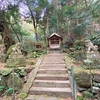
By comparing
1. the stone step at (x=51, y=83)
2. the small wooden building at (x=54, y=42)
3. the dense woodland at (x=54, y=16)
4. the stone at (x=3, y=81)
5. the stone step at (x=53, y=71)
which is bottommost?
the stone step at (x=51, y=83)

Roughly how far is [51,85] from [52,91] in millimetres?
385

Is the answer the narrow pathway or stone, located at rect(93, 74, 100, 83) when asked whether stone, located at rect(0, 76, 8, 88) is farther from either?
stone, located at rect(93, 74, 100, 83)

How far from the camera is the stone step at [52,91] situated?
3455mm

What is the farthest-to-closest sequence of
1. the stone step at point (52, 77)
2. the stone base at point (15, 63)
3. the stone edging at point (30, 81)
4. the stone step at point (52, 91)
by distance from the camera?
1. the stone base at point (15, 63)
2. the stone step at point (52, 77)
3. the stone edging at point (30, 81)
4. the stone step at point (52, 91)

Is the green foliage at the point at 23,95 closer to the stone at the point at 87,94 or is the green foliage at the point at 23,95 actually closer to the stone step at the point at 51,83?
the stone step at the point at 51,83

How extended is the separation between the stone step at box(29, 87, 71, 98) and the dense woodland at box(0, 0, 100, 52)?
22.5 feet

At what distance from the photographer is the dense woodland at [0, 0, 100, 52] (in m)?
9.89

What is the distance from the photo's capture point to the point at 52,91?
3.53m

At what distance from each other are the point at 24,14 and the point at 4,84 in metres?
9.20

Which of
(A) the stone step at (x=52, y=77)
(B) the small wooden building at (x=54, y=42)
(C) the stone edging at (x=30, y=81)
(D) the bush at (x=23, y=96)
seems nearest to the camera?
(D) the bush at (x=23, y=96)

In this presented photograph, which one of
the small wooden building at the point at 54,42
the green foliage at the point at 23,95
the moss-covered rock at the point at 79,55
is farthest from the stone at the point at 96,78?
the small wooden building at the point at 54,42

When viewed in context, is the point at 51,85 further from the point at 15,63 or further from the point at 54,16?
the point at 54,16

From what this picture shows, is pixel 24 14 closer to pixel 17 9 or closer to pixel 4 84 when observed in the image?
pixel 17 9

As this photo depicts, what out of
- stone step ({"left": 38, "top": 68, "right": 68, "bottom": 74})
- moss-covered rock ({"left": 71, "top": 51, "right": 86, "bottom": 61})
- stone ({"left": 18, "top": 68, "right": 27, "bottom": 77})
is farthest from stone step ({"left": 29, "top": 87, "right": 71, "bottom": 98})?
moss-covered rock ({"left": 71, "top": 51, "right": 86, "bottom": 61})
